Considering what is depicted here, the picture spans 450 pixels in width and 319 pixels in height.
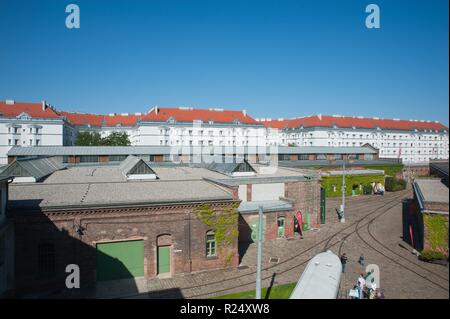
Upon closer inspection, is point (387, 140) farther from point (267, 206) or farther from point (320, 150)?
point (267, 206)

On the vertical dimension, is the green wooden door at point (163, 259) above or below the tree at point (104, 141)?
below

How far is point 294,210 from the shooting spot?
32.4 metres

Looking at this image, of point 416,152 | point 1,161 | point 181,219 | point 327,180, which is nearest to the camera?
point 181,219

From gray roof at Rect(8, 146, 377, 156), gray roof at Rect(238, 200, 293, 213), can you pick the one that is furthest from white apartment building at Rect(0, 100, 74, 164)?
gray roof at Rect(238, 200, 293, 213)

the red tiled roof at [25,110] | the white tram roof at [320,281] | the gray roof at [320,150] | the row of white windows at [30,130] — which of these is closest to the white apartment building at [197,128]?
the red tiled roof at [25,110]

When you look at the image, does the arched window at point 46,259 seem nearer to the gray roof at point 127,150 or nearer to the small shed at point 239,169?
the small shed at point 239,169

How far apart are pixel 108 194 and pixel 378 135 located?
97.8 meters

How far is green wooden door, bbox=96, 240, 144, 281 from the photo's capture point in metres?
20.7

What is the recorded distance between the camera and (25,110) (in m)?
79.8

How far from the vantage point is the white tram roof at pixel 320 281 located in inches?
542

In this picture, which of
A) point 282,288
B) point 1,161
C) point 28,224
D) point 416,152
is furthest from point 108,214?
point 416,152

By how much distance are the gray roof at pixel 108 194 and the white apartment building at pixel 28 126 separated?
6151cm
